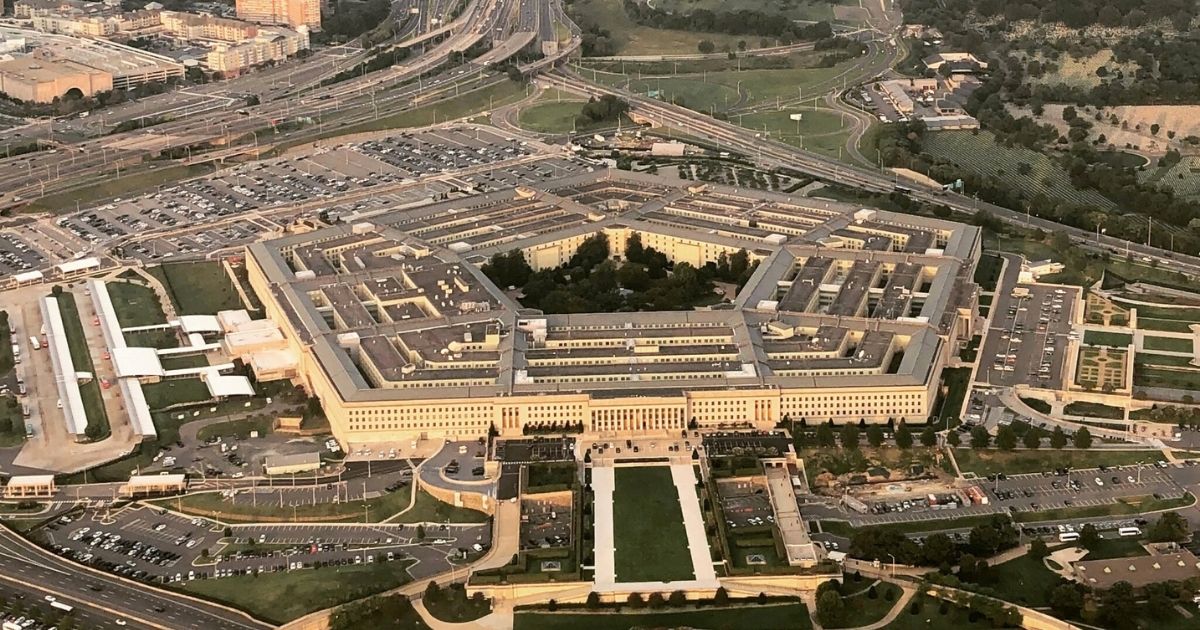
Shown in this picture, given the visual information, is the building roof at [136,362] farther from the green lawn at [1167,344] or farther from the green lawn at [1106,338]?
the green lawn at [1167,344]

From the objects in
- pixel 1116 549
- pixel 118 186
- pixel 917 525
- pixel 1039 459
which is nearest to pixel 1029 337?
pixel 1039 459

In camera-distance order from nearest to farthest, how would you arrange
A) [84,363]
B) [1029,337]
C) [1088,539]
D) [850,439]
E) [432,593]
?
[432,593]
[1088,539]
[850,439]
[84,363]
[1029,337]

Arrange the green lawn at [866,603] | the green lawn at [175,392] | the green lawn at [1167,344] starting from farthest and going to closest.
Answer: the green lawn at [1167,344], the green lawn at [175,392], the green lawn at [866,603]

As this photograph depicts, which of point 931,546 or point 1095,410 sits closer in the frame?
point 931,546

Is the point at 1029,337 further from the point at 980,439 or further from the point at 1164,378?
the point at 980,439

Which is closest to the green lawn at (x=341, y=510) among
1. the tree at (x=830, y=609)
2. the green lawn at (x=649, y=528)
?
the green lawn at (x=649, y=528)

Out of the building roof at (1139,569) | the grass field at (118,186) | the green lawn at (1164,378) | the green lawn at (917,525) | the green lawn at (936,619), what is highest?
the building roof at (1139,569)
